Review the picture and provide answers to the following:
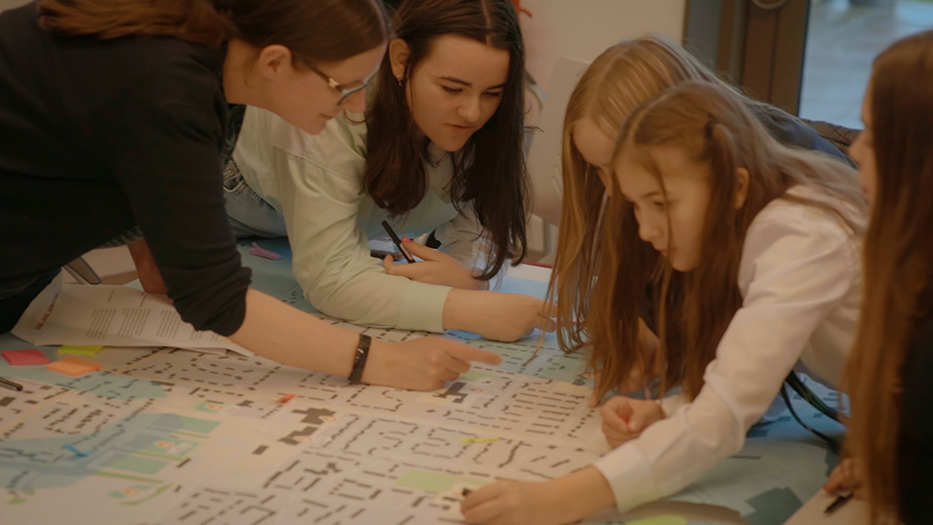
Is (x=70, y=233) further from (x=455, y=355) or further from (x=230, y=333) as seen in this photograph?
(x=455, y=355)

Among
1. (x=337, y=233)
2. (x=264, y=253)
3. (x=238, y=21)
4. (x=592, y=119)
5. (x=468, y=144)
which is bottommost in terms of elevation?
(x=264, y=253)

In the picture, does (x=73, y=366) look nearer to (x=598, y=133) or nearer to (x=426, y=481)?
(x=426, y=481)

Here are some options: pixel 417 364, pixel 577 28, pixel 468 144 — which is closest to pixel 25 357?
pixel 417 364

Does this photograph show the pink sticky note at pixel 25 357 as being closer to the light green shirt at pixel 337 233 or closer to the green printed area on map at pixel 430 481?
the light green shirt at pixel 337 233

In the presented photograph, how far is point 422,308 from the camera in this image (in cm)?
143

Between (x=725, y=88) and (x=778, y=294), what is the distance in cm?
32

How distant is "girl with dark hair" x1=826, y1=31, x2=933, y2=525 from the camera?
2.64 feet

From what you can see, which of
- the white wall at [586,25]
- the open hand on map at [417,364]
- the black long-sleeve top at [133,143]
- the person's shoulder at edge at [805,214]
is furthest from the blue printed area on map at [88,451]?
the white wall at [586,25]

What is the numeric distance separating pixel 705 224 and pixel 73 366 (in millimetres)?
880

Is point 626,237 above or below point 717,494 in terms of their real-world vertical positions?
above

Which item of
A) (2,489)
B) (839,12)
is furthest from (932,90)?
(839,12)

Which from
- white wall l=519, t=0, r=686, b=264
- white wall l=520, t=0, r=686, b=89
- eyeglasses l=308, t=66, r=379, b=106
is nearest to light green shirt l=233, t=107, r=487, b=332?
eyeglasses l=308, t=66, r=379, b=106

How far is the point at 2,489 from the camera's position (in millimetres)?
941

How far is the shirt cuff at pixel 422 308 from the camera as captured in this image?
1.43 meters
